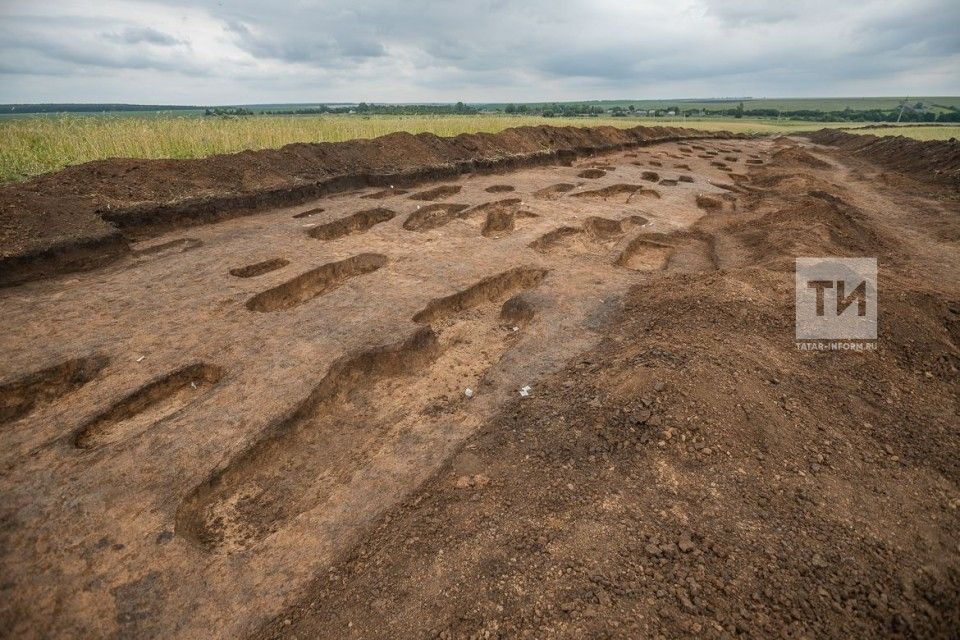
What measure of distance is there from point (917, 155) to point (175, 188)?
3087 centimetres

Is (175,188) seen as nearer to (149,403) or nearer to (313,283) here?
(313,283)

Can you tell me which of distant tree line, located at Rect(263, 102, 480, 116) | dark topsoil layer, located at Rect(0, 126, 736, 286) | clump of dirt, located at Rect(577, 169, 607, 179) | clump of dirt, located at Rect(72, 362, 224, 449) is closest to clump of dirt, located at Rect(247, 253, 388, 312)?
clump of dirt, located at Rect(72, 362, 224, 449)

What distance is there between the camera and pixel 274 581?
9.21ft

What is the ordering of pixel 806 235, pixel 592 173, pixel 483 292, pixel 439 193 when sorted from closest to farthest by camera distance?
pixel 483 292, pixel 806 235, pixel 439 193, pixel 592 173

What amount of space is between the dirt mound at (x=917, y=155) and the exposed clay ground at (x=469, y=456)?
15.7 m

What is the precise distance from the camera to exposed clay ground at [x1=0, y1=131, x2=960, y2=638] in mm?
2527

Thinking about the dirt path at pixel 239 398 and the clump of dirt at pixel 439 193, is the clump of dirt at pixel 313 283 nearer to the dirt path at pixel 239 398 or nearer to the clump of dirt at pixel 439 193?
the dirt path at pixel 239 398

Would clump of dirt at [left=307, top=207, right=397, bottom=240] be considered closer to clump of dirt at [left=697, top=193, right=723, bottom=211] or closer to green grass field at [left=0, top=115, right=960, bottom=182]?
green grass field at [left=0, top=115, right=960, bottom=182]

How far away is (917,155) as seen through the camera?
22.5 m

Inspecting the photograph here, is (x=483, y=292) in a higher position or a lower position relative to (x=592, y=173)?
lower

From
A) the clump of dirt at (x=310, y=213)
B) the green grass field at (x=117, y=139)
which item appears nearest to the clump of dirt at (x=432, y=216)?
the clump of dirt at (x=310, y=213)

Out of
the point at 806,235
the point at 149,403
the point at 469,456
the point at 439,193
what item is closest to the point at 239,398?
the point at 149,403

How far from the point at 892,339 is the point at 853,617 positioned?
3.86 meters

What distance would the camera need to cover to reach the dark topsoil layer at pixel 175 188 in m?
6.92
